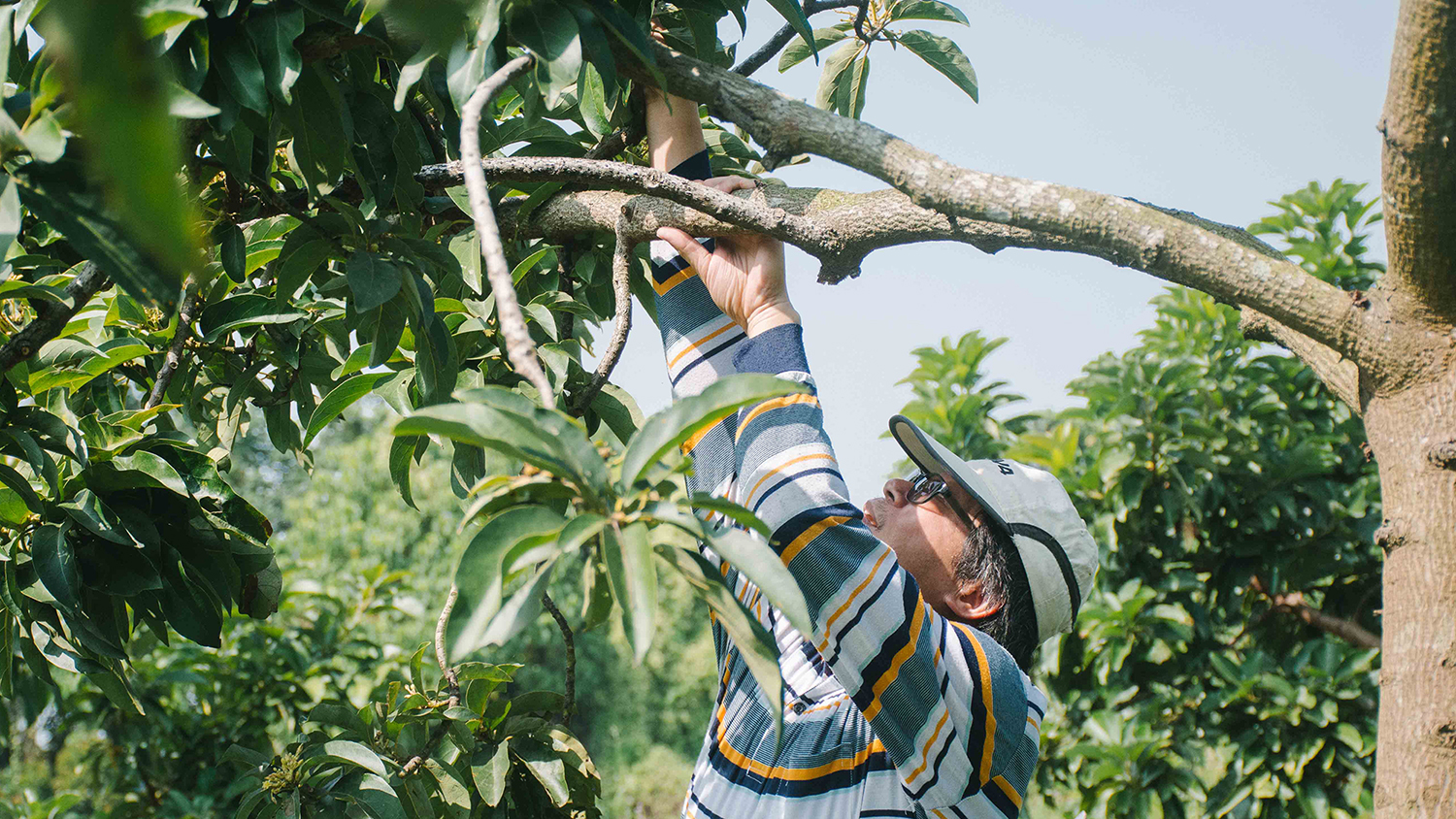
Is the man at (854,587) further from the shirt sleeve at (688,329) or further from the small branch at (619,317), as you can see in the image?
the small branch at (619,317)

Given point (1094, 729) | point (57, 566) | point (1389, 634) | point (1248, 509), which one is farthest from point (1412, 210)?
point (1248, 509)

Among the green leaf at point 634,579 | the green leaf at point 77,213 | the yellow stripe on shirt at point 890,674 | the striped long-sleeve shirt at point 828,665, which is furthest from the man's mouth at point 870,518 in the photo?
the green leaf at point 77,213

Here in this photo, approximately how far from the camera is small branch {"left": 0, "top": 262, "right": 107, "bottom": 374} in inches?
46.8

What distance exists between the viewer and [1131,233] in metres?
0.94

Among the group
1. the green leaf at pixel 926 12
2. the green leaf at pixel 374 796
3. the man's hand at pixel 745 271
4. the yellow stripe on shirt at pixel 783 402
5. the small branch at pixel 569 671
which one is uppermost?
the green leaf at pixel 926 12

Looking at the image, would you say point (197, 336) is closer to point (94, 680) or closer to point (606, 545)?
point (94, 680)

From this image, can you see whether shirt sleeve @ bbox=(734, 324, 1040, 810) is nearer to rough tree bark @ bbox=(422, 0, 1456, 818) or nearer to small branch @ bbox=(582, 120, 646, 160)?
rough tree bark @ bbox=(422, 0, 1456, 818)

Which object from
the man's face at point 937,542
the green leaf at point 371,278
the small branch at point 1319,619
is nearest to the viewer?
the green leaf at point 371,278

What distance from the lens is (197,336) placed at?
1496 mm

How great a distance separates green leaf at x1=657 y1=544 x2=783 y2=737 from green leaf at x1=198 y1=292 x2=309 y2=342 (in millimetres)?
1011

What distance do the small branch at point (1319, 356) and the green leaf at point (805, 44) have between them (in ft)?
2.96

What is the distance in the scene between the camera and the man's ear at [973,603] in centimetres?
157

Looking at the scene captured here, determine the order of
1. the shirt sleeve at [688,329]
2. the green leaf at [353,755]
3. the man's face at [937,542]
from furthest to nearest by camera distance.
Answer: the man's face at [937,542]
the shirt sleeve at [688,329]
the green leaf at [353,755]

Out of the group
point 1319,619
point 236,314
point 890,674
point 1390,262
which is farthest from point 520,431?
point 1319,619
